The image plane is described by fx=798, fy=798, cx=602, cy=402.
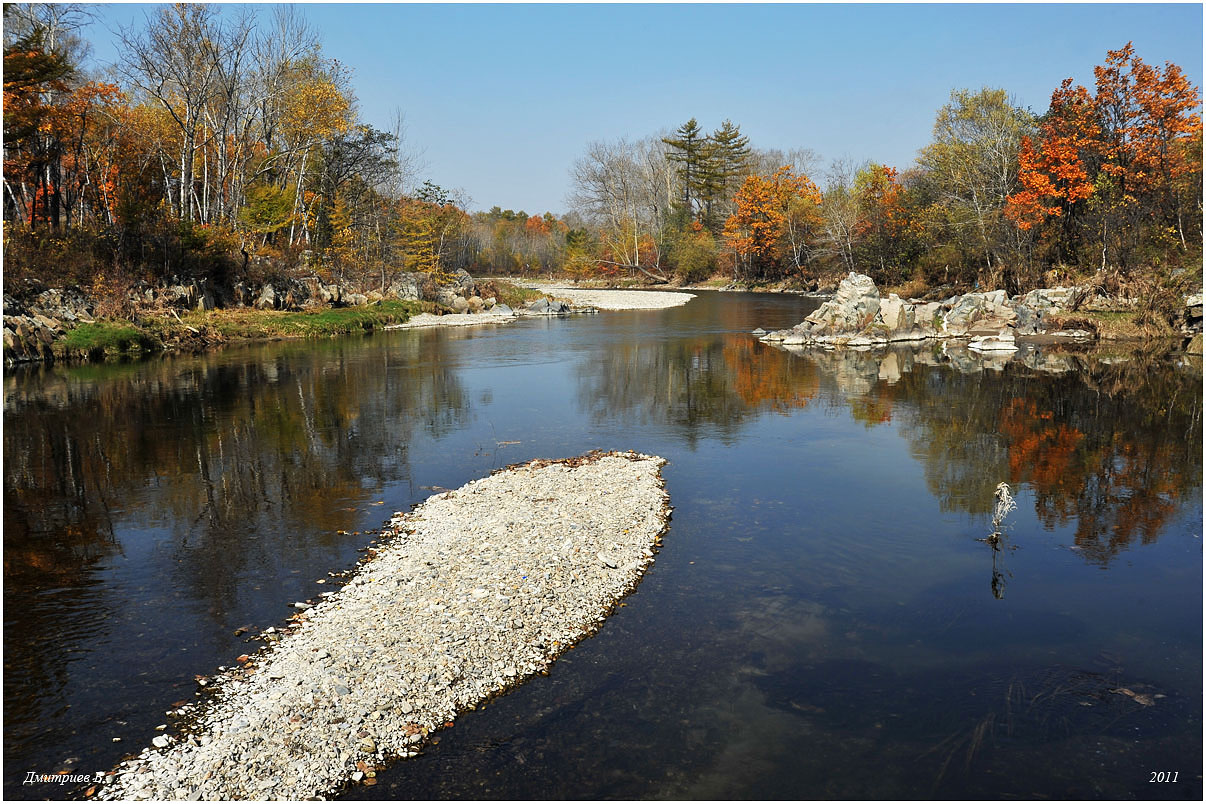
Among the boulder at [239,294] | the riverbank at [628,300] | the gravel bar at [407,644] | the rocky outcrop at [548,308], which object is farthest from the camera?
the riverbank at [628,300]

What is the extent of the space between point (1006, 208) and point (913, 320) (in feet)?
43.9

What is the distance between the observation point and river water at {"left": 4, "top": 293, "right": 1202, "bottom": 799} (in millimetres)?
5863

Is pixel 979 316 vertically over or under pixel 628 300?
under

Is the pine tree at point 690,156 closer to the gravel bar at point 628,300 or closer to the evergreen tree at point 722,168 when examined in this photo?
the evergreen tree at point 722,168

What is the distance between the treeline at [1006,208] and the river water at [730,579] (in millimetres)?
18609

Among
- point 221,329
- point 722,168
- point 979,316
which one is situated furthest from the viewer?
point 722,168

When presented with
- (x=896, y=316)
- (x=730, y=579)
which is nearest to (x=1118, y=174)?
(x=896, y=316)

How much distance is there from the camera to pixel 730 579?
348 inches

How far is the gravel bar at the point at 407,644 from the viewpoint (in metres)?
5.58

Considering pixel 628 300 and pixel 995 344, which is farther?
pixel 628 300

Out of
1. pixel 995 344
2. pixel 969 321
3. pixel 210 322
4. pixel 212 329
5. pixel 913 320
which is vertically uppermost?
pixel 210 322

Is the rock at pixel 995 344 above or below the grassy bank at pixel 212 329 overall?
below

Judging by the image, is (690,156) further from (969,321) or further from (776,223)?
(969,321)

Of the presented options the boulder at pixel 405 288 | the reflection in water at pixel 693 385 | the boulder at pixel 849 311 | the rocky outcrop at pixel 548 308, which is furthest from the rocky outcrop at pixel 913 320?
the boulder at pixel 405 288
